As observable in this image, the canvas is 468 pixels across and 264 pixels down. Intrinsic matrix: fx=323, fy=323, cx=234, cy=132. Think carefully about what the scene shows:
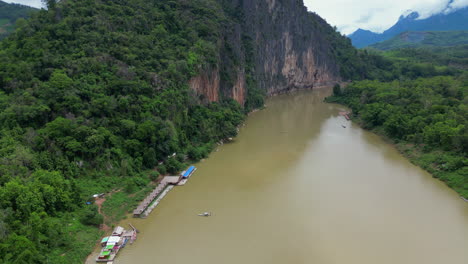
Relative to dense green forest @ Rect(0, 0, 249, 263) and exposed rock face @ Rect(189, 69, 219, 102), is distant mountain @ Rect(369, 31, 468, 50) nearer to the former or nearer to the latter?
exposed rock face @ Rect(189, 69, 219, 102)

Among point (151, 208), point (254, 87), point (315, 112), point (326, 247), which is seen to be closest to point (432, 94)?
point (315, 112)

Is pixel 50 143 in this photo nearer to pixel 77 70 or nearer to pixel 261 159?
pixel 77 70

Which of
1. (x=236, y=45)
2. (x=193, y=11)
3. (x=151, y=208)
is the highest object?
(x=193, y=11)

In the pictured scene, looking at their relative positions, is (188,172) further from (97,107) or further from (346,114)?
(346,114)

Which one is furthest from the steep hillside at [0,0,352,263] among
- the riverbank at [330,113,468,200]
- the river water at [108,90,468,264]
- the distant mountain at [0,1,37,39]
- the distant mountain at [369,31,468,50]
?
the distant mountain at [369,31,468,50]

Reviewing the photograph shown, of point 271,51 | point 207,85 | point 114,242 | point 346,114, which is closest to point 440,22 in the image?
point 271,51

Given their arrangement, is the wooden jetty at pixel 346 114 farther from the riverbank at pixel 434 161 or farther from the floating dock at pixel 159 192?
the floating dock at pixel 159 192
